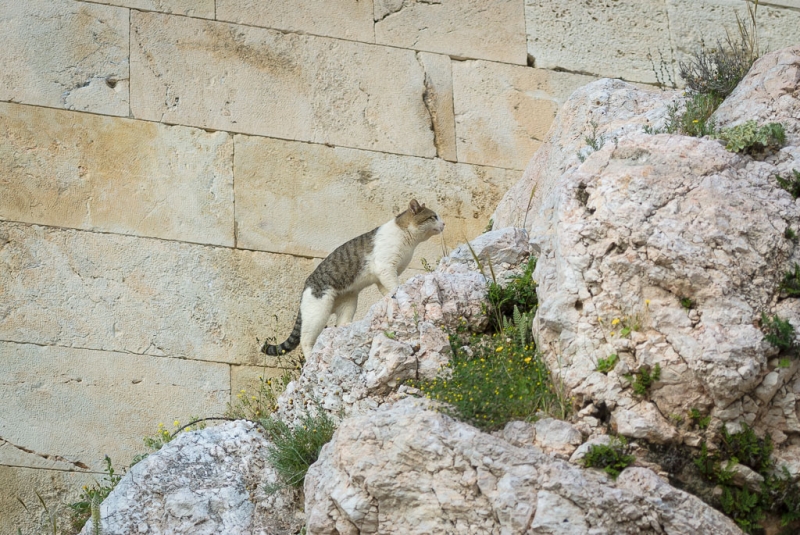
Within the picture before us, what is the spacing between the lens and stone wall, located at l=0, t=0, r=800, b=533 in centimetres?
922

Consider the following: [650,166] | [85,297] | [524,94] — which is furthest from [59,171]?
[650,166]

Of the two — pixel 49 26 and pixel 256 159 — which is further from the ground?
pixel 49 26

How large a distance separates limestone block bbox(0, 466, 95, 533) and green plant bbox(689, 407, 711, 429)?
4761mm

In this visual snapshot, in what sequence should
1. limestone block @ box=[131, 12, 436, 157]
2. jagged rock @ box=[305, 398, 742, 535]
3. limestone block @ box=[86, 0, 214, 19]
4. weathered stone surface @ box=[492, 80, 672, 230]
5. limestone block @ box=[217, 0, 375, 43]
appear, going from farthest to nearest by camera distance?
1. limestone block @ box=[217, 0, 375, 43]
2. limestone block @ box=[86, 0, 214, 19]
3. limestone block @ box=[131, 12, 436, 157]
4. weathered stone surface @ box=[492, 80, 672, 230]
5. jagged rock @ box=[305, 398, 742, 535]

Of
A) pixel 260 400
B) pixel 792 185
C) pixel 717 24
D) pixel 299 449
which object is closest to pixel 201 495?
pixel 299 449

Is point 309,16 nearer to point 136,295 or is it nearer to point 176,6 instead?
point 176,6

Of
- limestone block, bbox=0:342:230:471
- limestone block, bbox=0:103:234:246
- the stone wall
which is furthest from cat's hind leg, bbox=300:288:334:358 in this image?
limestone block, bbox=0:103:234:246

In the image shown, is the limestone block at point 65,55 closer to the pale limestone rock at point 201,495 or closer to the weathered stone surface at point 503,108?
the weathered stone surface at point 503,108

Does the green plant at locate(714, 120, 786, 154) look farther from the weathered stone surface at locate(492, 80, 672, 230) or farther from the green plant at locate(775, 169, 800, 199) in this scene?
the weathered stone surface at locate(492, 80, 672, 230)

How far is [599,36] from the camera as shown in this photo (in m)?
11.7

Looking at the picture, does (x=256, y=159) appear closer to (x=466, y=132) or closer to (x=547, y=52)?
(x=466, y=132)

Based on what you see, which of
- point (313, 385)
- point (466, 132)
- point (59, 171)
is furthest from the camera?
point (466, 132)

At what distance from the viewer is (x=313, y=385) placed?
763 centimetres

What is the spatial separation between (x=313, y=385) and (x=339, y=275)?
5.20ft
